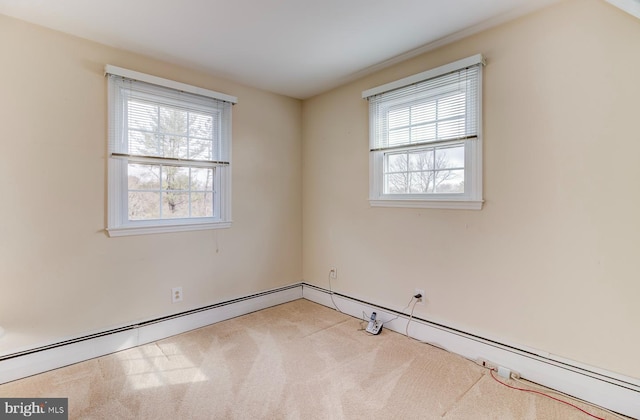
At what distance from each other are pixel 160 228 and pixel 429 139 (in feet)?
7.83

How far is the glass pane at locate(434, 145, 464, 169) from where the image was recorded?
7.81 ft

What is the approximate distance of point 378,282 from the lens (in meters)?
2.93

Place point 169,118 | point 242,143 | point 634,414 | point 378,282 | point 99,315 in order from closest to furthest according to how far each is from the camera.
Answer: point 634,414
point 99,315
point 169,118
point 378,282
point 242,143

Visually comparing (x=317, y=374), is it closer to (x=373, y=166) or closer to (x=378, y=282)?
(x=378, y=282)

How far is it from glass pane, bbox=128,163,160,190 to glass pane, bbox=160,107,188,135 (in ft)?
1.15

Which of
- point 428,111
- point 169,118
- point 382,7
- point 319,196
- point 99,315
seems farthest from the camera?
point 319,196

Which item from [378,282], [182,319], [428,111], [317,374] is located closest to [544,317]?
[378,282]

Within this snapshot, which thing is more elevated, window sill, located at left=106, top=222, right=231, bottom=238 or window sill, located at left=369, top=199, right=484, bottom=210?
window sill, located at left=369, top=199, right=484, bottom=210

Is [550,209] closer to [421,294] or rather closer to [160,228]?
[421,294]

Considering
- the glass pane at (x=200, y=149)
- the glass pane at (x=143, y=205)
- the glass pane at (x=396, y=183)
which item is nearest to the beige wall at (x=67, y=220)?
the glass pane at (x=143, y=205)

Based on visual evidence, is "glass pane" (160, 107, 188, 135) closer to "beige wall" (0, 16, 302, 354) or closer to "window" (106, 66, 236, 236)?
"window" (106, 66, 236, 236)

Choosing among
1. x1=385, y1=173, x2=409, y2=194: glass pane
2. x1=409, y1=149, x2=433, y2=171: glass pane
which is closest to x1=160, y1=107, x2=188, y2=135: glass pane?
x1=385, y1=173, x2=409, y2=194: glass pane

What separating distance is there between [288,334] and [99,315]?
→ 1483mm

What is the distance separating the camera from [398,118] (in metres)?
2.76
